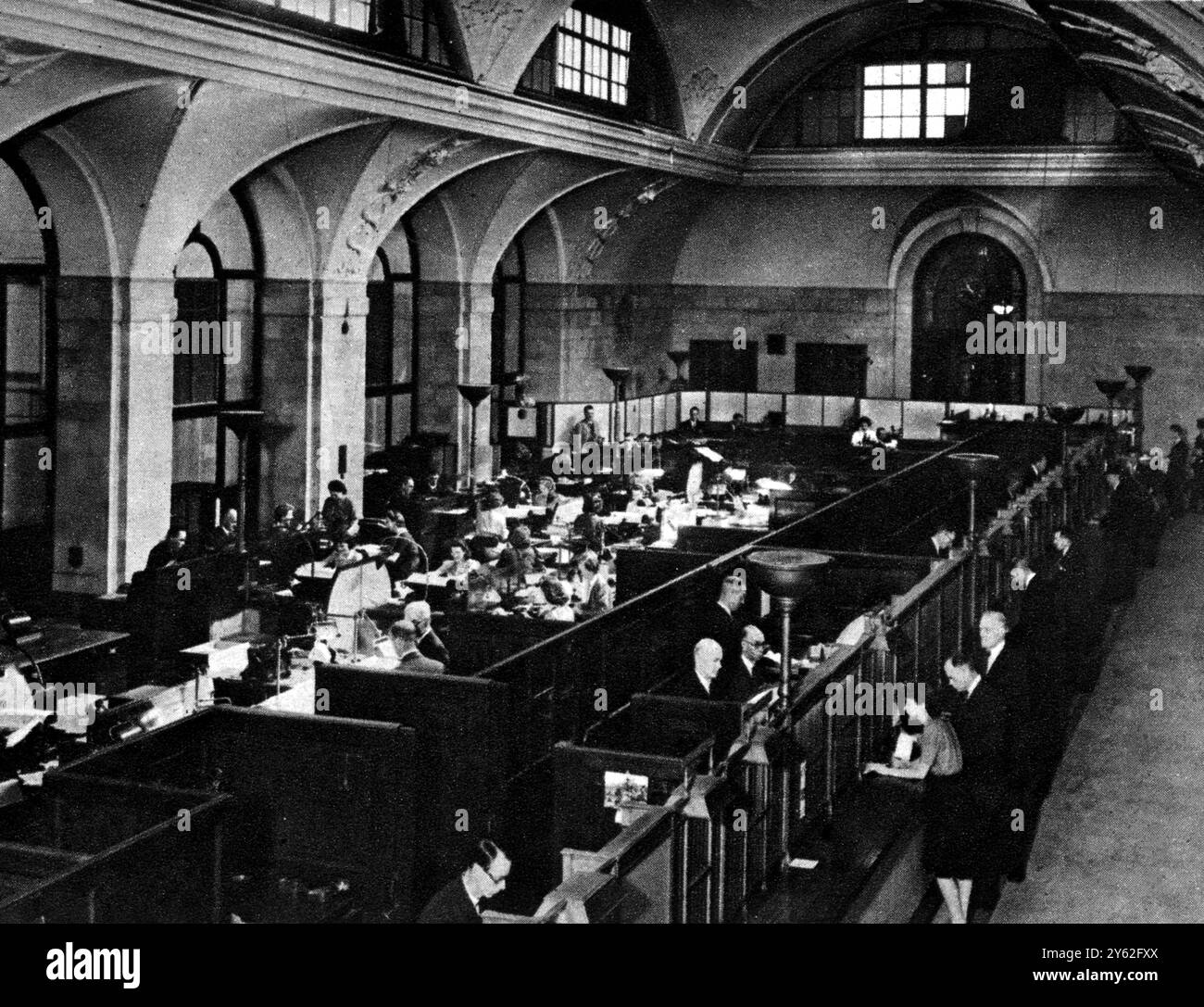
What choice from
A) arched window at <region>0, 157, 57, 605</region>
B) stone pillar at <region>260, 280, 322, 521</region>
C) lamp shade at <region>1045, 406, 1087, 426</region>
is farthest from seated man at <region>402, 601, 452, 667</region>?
lamp shade at <region>1045, 406, 1087, 426</region>

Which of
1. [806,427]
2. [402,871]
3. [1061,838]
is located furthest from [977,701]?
[806,427]

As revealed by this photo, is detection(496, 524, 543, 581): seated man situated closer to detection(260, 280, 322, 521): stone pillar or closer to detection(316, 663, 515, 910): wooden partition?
detection(316, 663, 515, 910): wooden partition

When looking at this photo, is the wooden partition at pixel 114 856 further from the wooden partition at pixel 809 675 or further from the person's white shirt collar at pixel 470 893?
the wooden partition at pixel 809 675

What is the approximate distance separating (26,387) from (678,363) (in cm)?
1154

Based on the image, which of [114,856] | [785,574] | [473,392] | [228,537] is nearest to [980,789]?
[785,574]

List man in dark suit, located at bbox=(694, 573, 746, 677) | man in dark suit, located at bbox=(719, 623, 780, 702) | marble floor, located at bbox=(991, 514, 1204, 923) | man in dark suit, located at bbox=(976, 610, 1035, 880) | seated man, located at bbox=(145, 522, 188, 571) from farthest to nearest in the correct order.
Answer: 1. seated man, located at bbox=(145, 522, 188, 571)
2. man in dark suit, located at bbox=(694, 573, 746, 677)
3. man in dark suit, located at bbox=(719, 623, 780, 702)
4. marble floor, located at bbox=(991, 514, 1204, 923)
5. man in dark suit, located at bbox=(976, 610, 1035, 880)

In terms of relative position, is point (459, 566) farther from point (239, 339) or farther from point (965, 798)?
point (965, 798)

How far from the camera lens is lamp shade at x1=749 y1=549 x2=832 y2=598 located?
6.48 metres

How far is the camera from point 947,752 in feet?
21.0

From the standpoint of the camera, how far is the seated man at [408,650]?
811 centimetres

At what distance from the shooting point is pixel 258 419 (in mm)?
11539

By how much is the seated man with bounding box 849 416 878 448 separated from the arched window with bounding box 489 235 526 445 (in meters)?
4.84

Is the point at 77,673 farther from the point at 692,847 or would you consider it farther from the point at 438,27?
the point at 438,27

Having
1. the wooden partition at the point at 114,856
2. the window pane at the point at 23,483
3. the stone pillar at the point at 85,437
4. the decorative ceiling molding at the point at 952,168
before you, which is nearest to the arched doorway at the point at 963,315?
the decorative ceiling molding at the point at 952,168
